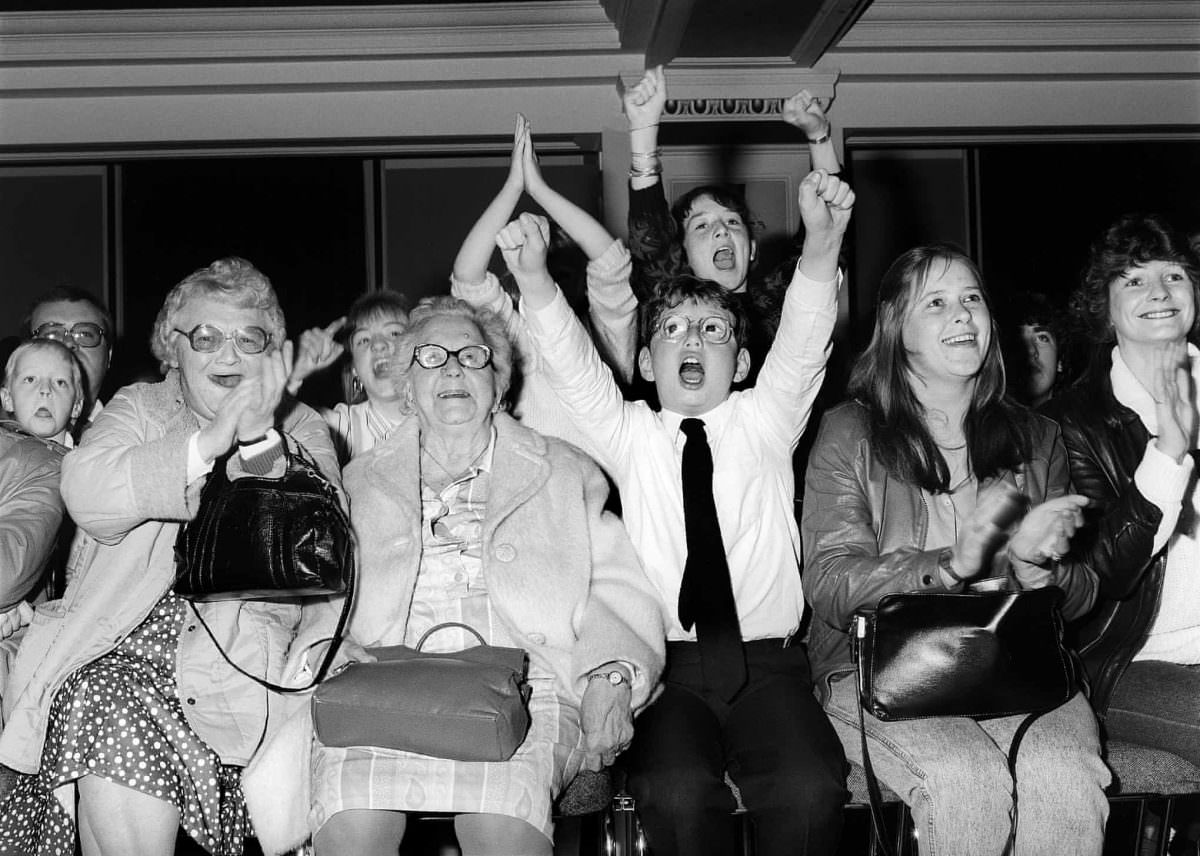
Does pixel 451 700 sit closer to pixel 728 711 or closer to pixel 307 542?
pixel 307 542

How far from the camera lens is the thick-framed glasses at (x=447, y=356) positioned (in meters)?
3.02

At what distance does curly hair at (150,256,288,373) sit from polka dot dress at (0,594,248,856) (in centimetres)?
66

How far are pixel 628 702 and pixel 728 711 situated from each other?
0.97 ft

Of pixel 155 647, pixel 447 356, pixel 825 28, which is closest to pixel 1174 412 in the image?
pixel 447 356

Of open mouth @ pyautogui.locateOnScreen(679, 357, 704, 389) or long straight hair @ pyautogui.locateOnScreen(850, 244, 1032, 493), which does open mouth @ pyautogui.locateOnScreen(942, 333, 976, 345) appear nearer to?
long straight hair @ pyautogui.locateOnScreen(850, 244, 1032, 493)

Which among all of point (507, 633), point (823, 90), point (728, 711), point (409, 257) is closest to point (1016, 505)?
point (728, 711)

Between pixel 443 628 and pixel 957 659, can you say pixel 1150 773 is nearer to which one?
pixel 957 659

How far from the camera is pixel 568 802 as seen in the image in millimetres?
2760

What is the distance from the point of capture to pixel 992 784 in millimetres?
2568

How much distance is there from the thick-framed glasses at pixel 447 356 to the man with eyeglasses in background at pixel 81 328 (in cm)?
141

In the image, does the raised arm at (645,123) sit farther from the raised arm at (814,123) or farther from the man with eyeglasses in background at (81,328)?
the man with eyeglasses in background at (81,328)

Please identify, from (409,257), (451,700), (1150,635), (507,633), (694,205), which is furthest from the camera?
(409,257)

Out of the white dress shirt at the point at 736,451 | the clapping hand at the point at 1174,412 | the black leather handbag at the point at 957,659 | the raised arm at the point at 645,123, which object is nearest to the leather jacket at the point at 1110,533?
the clapping hand at the point at 1174,412

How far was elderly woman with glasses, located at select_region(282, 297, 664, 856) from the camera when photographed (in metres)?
2.53
